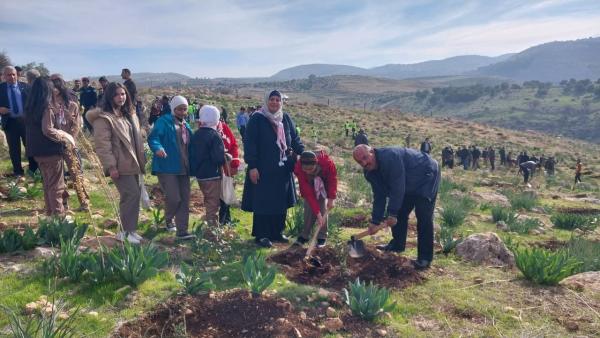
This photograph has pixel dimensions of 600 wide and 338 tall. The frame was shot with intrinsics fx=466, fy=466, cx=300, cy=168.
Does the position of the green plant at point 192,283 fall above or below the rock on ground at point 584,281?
above

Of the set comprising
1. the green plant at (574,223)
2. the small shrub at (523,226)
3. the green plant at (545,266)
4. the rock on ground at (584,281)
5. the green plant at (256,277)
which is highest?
the green plant at (256,277)

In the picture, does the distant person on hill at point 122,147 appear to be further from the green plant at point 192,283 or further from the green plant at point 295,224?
the green plant at point 295,224

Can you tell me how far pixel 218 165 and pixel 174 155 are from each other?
1.60ft

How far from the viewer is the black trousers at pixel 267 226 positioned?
5.42m

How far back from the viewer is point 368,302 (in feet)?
11.8

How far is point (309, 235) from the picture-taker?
5.36m

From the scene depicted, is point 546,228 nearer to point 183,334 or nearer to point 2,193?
point 183,334

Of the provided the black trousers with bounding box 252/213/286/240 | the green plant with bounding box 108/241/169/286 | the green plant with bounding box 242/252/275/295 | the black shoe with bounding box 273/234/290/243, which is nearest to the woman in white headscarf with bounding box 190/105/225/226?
the black trousers with bounding box 252/213/286/240

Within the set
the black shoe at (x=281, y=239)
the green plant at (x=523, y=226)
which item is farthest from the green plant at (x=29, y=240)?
the green plant at (x=523, y=226)

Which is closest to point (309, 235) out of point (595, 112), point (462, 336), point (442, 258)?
point (442, 258)

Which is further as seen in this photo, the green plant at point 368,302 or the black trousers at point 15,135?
the black trousers at point 15,135

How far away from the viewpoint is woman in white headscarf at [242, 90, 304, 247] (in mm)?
5082

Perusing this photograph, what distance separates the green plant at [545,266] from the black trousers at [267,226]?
2.60 metres

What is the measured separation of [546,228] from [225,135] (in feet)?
19.4
